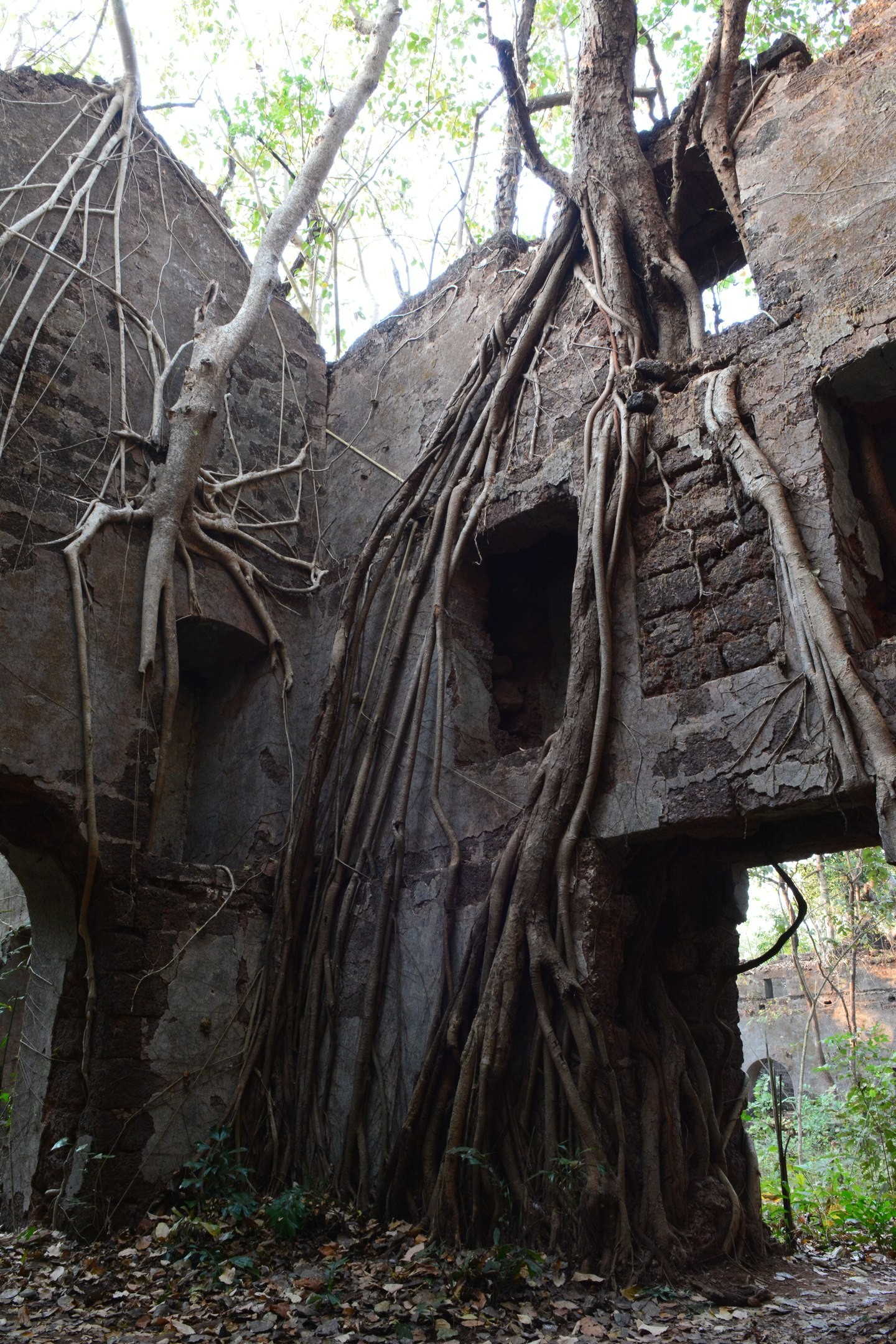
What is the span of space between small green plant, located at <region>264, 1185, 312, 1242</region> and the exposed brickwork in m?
2.17

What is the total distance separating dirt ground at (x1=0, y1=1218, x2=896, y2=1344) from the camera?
268 centimetres

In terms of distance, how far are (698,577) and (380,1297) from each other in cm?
254

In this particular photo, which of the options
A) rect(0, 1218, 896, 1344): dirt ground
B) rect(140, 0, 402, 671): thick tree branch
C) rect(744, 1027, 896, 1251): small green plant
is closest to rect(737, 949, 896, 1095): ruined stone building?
rect(744, 1027, 896, 1251): small green plant

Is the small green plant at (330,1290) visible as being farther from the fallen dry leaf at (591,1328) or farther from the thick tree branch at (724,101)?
the thick tree branch at (724,101)

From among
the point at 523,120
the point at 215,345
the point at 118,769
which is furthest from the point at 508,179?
the point at 118,769

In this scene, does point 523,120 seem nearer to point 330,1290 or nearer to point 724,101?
point 724,101

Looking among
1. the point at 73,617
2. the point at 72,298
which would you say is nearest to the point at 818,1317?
the point at 73,617

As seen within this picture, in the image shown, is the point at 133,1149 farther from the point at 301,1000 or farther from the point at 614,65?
the point at 614,65

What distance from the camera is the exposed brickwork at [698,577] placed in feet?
11.0

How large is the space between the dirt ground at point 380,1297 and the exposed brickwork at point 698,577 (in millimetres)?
1901

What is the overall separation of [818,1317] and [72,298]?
511 cm

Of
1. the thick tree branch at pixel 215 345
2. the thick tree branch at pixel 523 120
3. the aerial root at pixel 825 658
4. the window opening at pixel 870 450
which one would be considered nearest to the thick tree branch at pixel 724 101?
the thick tree branch at pixel 523 120

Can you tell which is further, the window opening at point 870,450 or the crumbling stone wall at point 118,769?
the crumbling stone wall at point 118,769

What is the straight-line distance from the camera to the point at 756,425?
356 centimetres
